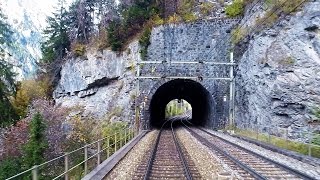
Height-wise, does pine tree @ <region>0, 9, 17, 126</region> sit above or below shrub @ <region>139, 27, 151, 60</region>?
below

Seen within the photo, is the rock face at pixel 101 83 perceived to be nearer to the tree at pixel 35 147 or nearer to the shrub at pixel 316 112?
the tree at pixel 35 147

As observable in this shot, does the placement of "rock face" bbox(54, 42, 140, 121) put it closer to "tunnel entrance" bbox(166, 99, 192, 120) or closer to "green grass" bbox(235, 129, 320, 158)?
"green grass" bbox(235, 129, 320, 158)

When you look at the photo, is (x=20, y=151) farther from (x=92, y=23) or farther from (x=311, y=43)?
(x=92, y=23)

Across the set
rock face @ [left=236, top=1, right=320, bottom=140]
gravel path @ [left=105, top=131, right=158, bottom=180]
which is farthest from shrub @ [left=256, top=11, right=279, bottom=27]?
gravel path @ [left=105, top=131, right=158, bottom=180]

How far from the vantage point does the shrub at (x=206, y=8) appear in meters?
33.6

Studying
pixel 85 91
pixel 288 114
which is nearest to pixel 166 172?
pixel 288 114

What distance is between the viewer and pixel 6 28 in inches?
1156

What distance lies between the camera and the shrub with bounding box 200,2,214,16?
110ft

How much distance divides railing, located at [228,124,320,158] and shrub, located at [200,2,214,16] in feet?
45.2

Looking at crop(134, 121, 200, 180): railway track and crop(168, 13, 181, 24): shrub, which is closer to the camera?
crop(134, 121, 200, 180): railway track

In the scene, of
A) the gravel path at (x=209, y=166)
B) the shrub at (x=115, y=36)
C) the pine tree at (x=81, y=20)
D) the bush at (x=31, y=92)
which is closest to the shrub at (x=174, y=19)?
the shrub at (x=115, y=36)

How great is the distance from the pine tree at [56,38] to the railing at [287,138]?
28163 millimetres

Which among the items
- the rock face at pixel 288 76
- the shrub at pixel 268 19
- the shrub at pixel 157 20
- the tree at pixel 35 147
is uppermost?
the shrub at pixel 157 20

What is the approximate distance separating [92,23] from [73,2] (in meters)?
4.45
